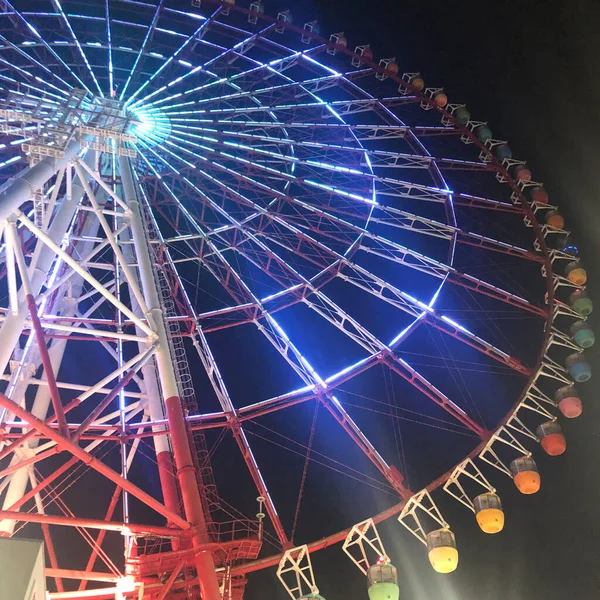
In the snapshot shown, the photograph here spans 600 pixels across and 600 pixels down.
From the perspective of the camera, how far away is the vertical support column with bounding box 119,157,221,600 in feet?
30.8

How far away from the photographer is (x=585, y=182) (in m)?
23.4

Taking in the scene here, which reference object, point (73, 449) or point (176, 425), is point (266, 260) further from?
point (73, 449)

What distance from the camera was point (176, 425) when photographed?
1038 centimetres

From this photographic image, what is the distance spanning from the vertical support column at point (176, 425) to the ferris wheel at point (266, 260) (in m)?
0.07

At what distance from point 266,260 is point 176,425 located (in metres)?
9.68

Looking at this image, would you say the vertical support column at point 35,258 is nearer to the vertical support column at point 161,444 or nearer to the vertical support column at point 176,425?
the vertical support column at point 176,425

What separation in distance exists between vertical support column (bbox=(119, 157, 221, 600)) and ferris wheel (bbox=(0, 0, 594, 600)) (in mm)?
71

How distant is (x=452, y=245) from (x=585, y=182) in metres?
7.46

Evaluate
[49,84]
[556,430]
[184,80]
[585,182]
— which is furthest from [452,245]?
[49,84]

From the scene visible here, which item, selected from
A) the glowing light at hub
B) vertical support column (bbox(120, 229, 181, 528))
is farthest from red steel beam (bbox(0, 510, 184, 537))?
the glowing light at hub

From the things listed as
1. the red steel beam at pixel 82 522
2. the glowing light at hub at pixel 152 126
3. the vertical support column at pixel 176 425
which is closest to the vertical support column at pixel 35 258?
the vertical support column at pixel 176 425

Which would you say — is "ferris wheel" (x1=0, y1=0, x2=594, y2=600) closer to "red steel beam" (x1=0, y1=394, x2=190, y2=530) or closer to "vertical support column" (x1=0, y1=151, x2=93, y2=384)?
"vertical support column" (x1=0, y1=151, x2=93, y2=384)

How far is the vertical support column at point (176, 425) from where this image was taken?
9383mm

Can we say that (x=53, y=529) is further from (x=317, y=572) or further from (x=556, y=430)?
(x=556, y=430)
